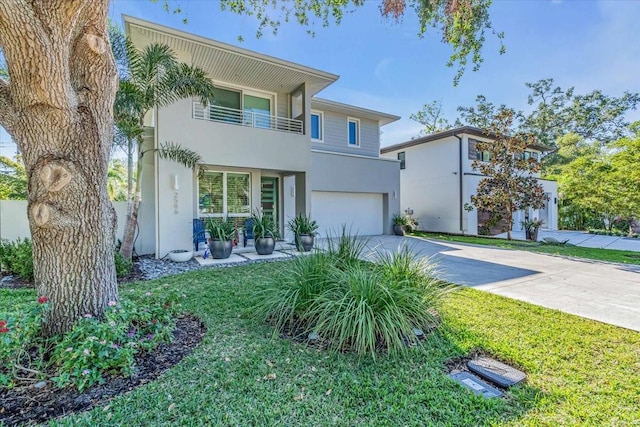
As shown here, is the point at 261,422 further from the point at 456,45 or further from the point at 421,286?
the point at 456,45

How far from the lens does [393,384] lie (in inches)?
111

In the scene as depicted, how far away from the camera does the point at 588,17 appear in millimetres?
10609

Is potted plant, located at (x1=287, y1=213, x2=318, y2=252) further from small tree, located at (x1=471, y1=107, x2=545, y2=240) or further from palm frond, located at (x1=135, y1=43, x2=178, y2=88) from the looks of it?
small tree, located at (x1=471, y1=107, x2=545, y2=240)

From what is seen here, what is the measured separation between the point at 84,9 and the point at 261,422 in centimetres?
440

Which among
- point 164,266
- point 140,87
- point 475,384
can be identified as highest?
point 140,87

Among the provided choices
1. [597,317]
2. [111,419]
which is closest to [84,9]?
[111,419]

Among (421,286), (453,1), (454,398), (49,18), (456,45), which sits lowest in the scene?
(454,398)

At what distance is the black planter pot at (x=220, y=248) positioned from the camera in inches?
336

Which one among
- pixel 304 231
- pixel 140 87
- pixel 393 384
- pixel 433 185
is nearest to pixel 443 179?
pixel 433 185

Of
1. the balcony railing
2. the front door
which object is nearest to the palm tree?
the balcony railing

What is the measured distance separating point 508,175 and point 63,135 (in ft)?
52.9

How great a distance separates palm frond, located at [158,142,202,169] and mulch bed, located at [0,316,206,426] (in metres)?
6.58

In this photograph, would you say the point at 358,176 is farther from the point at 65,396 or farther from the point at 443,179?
the point at 65,396

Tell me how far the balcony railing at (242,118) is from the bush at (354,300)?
714 cm
